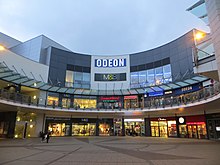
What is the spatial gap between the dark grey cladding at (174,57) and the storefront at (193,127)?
257 inches

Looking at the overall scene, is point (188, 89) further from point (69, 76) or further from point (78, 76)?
point (69, 76)

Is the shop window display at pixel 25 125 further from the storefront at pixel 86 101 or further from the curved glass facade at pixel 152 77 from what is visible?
the curved glass facade at pixel 152 77

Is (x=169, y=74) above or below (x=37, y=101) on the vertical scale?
above

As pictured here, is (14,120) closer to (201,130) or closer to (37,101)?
(37,101)

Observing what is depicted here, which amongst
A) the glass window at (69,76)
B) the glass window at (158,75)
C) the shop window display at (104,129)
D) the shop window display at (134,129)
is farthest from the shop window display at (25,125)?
the glass window at (158,75)

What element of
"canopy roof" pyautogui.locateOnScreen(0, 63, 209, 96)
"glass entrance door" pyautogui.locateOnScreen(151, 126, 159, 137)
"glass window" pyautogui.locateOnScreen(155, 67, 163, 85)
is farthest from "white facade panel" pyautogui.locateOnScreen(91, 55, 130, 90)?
"glass entrance door" pyautogui.locateOnScreen(151, 126, 159, 137)

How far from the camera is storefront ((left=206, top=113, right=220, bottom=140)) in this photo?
21.0m

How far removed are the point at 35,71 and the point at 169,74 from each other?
21416mm

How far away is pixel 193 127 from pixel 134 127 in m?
10.4

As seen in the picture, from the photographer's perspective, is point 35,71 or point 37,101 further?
point 35,71

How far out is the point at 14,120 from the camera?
934 inches

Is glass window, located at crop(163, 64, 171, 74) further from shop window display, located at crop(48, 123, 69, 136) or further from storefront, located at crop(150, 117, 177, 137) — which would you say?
shop window display, located at crop(48, 123, 69, 136)

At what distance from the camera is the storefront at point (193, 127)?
913 inches

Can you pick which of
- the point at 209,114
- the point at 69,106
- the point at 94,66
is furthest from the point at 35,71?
the point at 209,114
